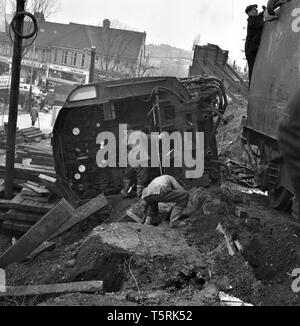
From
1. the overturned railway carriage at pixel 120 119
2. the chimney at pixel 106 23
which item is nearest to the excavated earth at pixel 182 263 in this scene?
the overturned railway carriage at pixel 120 119

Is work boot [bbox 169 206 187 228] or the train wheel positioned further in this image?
the train wheel

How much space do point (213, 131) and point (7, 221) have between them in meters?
4.07

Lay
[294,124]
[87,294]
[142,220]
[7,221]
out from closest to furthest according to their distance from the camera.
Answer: [294,124], [87,294], [142,220], [7,221]

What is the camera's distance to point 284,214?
7.35 m

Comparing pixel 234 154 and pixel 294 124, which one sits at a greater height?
pixel 294 124

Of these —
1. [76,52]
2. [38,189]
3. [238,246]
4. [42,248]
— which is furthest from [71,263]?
[76,52]

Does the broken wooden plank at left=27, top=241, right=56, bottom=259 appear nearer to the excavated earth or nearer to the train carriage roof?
the excavated earth

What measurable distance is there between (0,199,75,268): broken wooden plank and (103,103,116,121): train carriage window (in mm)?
1882

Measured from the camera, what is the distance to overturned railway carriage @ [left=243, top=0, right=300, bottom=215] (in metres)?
6.09

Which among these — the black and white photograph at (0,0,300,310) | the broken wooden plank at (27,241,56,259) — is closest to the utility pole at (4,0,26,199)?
the black and white photograph at (0,0,300,310)

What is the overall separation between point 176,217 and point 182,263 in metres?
1.80

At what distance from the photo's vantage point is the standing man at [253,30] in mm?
8250
